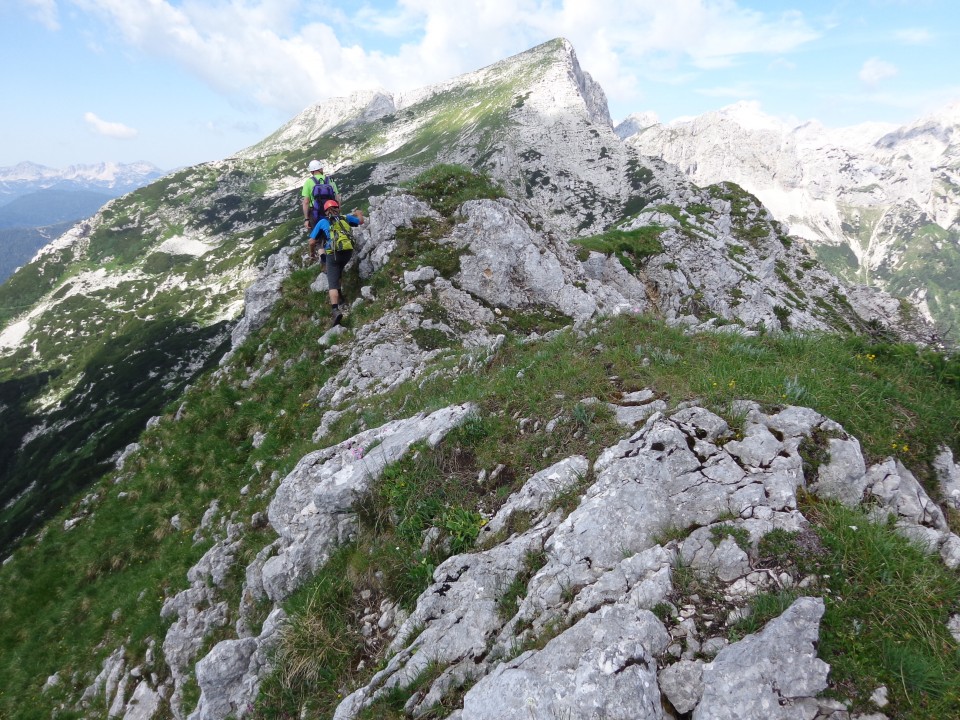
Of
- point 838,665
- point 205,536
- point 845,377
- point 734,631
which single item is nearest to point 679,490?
point 734,631

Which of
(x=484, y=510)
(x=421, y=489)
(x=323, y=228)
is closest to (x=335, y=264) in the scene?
(x=323, y=228)

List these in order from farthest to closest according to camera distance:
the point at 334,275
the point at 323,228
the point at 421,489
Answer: the point at 334,275 → the point at 323,228 → the point at 421,489

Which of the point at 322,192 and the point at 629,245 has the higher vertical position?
the point at 322,192

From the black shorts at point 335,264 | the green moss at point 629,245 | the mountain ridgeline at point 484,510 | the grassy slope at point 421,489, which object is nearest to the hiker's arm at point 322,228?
the black shorts at point 335,264

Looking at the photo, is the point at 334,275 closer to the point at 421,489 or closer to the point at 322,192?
the point at 322,192

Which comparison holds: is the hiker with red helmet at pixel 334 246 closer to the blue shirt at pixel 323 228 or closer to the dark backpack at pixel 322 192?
the blue shirt at pixel 323 228

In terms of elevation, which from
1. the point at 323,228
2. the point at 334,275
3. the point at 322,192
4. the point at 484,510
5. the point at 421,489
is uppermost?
the point at 322,192

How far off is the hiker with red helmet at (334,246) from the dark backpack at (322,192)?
26 cm

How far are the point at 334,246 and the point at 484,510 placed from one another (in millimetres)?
14240

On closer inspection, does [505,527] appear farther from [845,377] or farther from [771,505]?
[845,377]

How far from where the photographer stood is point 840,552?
4859 mm

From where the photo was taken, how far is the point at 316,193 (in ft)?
60.7

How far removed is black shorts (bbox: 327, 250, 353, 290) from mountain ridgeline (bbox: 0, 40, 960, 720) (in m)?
0.97

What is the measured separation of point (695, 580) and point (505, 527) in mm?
2698
